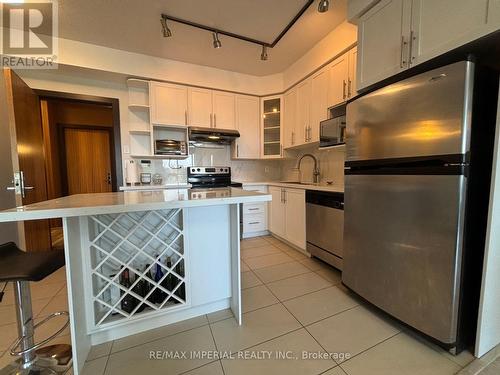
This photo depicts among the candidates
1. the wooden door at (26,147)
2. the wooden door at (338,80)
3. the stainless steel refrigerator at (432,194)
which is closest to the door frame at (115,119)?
the wooden door at (26,147)

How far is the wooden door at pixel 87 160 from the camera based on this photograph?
4.35 m

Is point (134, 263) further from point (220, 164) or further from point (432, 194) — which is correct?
point (220, 164)

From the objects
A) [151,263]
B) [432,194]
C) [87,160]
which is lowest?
[151,263]

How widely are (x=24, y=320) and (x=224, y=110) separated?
3.08 metres

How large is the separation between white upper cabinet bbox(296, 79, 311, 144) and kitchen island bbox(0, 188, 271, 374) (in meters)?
1.93

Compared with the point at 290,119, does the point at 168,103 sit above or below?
above

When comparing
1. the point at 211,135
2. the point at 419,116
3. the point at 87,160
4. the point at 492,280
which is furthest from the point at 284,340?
the point at 87,160

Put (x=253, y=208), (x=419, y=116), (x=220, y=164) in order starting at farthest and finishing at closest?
(x=220, y=164) < (x=253, y=208) < (x=419, y=116)

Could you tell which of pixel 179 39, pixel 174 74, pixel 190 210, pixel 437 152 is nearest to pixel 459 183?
pixel 437 152

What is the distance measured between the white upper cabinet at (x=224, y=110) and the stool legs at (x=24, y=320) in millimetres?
2769

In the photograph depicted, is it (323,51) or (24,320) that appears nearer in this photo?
(24,320)

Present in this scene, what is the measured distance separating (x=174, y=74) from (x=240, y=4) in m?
1.41

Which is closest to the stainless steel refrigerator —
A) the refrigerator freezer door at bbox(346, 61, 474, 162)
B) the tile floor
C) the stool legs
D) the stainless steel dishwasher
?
the refrigerator freezer door at bbox(346, 61, 474, 162)

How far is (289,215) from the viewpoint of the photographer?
9.51ft
